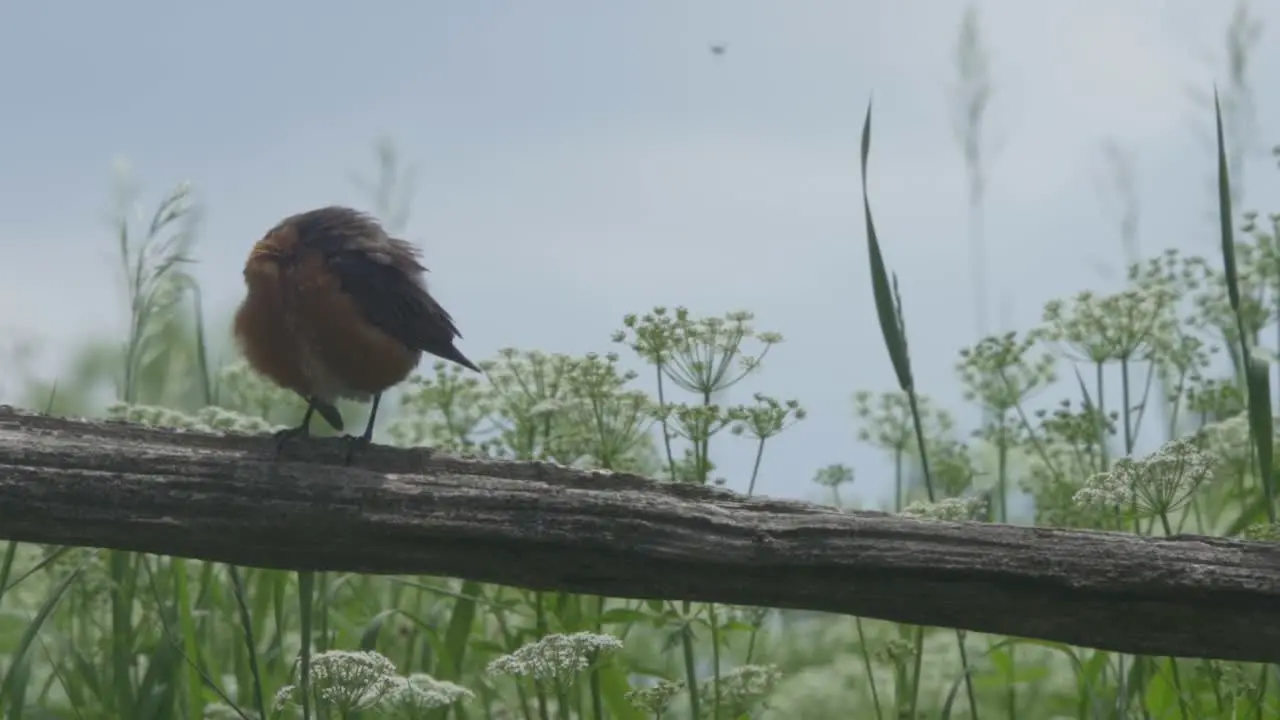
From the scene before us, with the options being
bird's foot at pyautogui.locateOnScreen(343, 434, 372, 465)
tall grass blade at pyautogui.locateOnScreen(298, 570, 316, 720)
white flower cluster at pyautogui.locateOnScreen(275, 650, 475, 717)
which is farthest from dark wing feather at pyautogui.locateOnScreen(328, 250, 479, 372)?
white flower cluster at pyautogui.locateOnScreen(275, 650, 475, 717)

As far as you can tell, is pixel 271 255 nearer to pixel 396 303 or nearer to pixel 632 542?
pixel 396 303

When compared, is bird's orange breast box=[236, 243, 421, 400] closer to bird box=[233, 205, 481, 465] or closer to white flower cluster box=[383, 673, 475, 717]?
bird box=[233, 205, 481, 465]

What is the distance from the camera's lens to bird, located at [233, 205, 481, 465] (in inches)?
146

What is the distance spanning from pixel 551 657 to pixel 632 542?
37 cm

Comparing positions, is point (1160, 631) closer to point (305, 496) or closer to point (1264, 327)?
point (305, 496)

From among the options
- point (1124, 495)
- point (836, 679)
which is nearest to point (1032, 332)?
point (836, 679)

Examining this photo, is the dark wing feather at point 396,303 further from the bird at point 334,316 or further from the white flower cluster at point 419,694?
the white flower cluster at point 419,694

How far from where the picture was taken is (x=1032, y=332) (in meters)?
4.11

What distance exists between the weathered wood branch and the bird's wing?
998mm

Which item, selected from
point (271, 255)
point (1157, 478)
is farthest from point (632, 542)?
point (271, 255)

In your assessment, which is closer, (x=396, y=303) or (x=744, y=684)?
(x=744, y=684)

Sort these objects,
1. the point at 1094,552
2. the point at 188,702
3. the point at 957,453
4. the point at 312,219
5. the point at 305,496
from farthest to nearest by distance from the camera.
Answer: the point at 957,453 → the point at 312,219 → the point at 188,702 → the point at 305,496 → the point at 1094,552

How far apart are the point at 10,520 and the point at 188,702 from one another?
947 millimetres

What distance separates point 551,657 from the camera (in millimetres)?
2775
